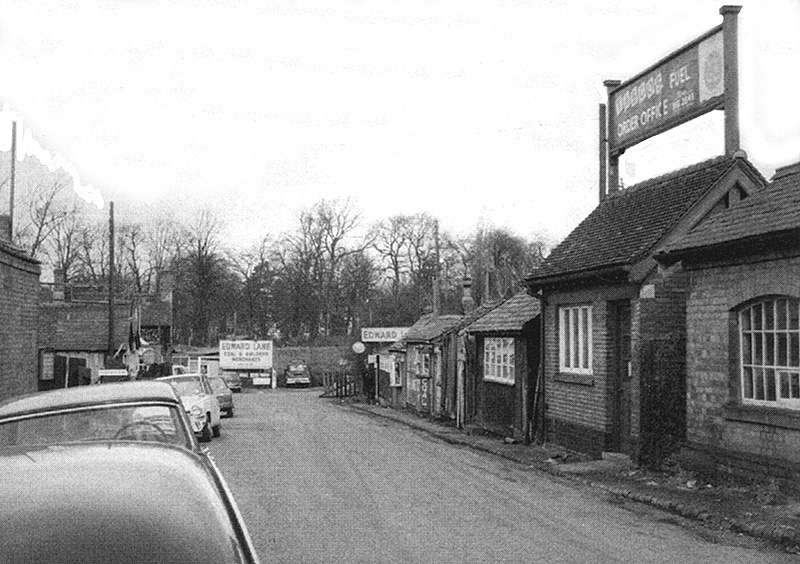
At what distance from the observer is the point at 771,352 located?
510 inches

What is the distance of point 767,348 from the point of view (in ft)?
42.7

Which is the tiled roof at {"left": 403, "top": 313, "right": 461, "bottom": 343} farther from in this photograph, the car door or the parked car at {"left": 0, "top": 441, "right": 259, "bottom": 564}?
the parked car at {"left": 0, "top": 441, "right": 259, "bottom": 564}

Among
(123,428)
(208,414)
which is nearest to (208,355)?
(208,414)

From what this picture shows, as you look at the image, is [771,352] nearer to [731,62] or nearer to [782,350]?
[782,350]

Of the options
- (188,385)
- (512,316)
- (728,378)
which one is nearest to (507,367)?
(512,316)

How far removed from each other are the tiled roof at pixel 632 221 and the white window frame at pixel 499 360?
3.36 meters

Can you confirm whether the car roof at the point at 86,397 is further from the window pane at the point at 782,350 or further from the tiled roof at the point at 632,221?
the tiled roof at the point at 632,221

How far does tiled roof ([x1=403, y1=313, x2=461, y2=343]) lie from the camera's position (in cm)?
3572

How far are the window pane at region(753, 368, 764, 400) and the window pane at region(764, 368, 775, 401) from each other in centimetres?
12

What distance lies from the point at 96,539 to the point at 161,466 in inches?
20.0

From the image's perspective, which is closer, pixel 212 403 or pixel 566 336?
pixel 566 336

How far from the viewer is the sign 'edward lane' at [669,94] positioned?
1680cm

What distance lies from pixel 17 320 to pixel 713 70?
14829mm

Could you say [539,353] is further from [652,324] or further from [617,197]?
[652,324]
